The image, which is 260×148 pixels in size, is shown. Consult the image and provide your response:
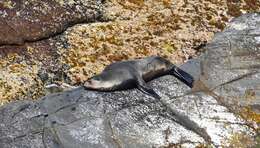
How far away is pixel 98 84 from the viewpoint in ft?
20.8

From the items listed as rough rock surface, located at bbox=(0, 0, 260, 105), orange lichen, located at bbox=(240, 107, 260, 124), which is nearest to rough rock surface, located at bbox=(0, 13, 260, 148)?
orange lichen, located at bbox=(240, 107, 260, 124)

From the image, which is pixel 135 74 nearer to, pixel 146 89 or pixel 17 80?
pixel 146 89

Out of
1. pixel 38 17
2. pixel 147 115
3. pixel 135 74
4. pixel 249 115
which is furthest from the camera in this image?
pixel 38 17

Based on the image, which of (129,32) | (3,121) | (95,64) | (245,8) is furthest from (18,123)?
(245,8)

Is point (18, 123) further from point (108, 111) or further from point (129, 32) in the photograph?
point (129, 32)

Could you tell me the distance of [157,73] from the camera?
264 inches

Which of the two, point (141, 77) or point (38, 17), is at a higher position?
point (38, 17)

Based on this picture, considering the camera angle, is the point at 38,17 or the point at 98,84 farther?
the point at 38,17

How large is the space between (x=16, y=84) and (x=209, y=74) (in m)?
1.81

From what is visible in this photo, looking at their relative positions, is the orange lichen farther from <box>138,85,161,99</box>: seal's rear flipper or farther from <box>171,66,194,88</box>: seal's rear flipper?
<box>138,85,161,99</box>: seal's rear flipper

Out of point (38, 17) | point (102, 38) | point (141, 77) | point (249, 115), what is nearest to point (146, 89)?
point (141, 77)

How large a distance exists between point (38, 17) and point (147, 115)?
5.79ft

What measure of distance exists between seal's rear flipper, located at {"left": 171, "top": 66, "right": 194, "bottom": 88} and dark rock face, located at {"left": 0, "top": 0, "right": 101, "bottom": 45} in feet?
3.96

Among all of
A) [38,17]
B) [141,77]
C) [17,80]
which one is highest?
[38,17]
